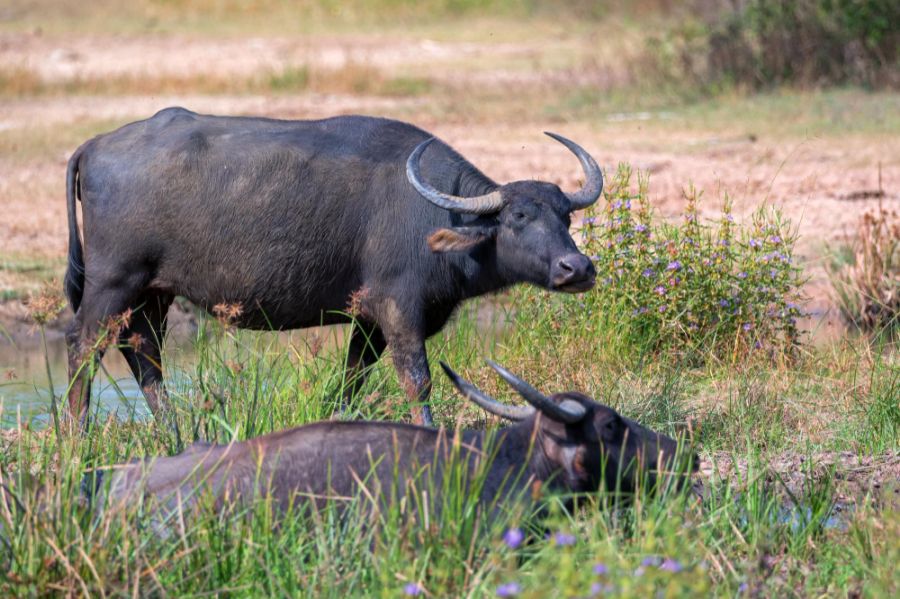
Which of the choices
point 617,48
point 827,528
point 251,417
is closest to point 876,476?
point 827,528

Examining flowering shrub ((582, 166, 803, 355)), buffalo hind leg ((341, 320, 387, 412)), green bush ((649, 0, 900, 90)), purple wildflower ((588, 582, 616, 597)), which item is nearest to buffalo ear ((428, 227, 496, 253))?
buffalo hind leg ((341, 320, 387, 412))

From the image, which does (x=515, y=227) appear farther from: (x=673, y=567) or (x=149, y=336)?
(x=673, y=567)

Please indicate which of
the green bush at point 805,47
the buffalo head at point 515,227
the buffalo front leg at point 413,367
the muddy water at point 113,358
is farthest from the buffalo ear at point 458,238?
the green bush at point 805,47

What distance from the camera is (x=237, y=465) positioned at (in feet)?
14.8

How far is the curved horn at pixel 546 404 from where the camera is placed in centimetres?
436

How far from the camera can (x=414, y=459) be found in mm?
4594

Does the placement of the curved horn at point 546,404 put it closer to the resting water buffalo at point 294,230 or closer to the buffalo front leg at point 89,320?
the resting water buffalo at point 294,230

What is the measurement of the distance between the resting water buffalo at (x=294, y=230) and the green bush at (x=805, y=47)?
10.3 m

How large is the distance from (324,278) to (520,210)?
985 millimetres

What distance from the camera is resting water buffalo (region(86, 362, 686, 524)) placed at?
4.45 m

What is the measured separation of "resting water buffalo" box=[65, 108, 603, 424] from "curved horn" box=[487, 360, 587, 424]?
1.88 metres

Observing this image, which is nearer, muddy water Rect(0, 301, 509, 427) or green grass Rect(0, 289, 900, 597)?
green grass Rect(0, 289, 900, 597)

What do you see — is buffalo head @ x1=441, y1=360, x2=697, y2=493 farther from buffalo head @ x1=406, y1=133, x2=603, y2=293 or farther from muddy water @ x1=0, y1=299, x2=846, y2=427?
muddy water @ x1=0, y1=299, x2=846, y2=427

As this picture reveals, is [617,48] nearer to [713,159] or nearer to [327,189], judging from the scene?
[713,159]
